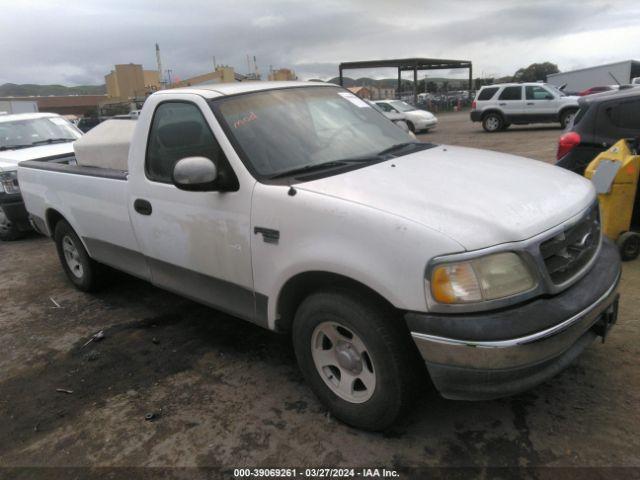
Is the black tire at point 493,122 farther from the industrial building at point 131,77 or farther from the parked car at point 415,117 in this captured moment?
the industrial building at point 131,77

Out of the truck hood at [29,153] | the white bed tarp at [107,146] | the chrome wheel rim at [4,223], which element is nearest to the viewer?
the white bed tarp at [107,146]

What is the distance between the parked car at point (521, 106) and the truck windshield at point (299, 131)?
17.2m

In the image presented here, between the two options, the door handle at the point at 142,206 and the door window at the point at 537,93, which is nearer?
the door handle at the point at 142,206

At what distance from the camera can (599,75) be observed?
36.6m

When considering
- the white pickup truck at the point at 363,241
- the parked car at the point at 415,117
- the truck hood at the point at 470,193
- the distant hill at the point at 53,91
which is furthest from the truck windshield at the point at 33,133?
the distant hill at the point at 53,91

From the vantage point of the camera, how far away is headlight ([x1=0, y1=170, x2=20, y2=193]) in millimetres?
7254

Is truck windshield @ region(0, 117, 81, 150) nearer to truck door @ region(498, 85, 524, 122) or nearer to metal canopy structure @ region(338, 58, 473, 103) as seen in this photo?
truck door @ region(498, 85, 524, 122)

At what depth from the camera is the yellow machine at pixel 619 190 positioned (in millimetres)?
4586

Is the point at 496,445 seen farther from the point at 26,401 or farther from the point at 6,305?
the point at 6,305

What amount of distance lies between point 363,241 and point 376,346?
0.50m

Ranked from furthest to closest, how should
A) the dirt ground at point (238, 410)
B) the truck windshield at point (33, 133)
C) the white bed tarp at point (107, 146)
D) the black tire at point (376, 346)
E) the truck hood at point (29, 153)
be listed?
the truck windshield at point (33, 133)
the truck hood at point (29, 153)
the white bed tarp at point (107, 146)
the dirt ground at point (238, 410)
the black tire at point (376, 346)

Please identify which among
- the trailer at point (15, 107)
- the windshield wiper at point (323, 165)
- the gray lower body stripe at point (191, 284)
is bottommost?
the gray lower body stripe at point (191, 284)

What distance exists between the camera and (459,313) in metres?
2.20

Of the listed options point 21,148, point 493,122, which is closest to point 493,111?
point 493,122
